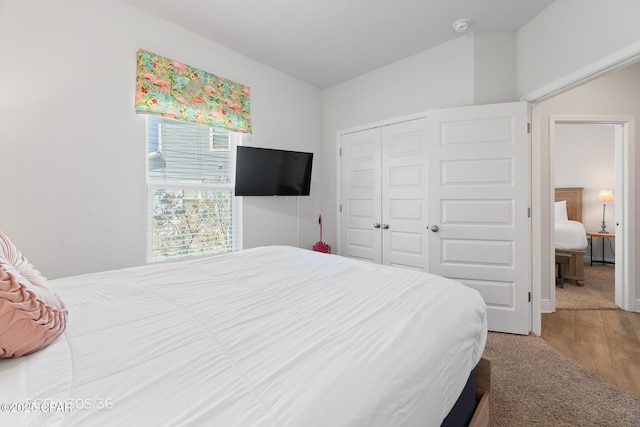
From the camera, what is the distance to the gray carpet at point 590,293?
320 centimetres

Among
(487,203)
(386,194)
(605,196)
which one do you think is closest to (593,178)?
(605,196)

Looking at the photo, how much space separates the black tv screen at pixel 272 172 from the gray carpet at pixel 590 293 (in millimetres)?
3274

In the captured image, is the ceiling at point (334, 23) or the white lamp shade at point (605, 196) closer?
the ceiling at point (334, 23)

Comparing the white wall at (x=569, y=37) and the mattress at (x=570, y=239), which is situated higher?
the white wall at (x=569, y=37)

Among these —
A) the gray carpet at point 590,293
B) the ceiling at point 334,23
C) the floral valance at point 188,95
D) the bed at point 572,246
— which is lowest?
the gray carpet at point 590,293

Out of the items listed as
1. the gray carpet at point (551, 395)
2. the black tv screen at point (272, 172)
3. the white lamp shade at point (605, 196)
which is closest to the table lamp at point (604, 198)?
the white lamp shade at point (605, 196)

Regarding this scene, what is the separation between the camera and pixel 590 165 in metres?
5.34

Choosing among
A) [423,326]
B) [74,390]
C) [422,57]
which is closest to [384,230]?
[422,57]

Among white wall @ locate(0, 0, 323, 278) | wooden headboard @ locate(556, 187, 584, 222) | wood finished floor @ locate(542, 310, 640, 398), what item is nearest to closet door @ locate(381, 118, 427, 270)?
wood finished floor @ locate(542, 310, 640, 398)

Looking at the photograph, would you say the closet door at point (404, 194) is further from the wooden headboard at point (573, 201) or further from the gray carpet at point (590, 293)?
the wooden headboard at point (573, 201)

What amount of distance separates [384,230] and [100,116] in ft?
9.32

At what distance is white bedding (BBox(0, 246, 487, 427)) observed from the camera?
1.81 ft

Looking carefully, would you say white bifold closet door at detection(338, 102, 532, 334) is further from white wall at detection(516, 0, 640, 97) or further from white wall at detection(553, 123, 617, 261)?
white wall at detection(553, 123, 617, 261)

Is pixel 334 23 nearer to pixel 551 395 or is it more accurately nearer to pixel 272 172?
pixel 272 172
